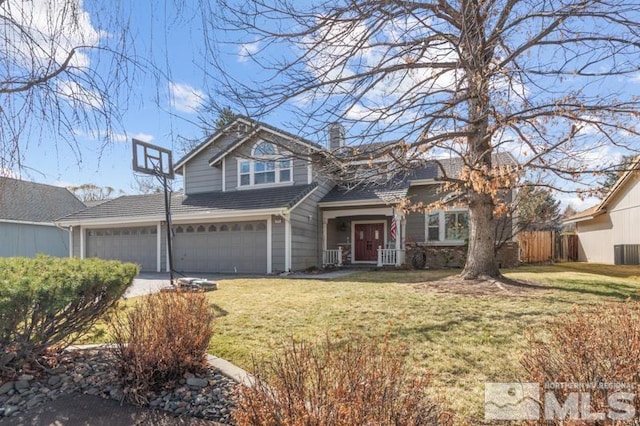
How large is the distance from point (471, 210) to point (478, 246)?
0.94 metres

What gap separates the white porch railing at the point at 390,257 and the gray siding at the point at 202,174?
26.6 ft

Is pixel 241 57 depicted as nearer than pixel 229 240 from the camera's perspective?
Yes

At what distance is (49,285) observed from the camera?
348cm

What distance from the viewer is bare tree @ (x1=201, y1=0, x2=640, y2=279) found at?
4.58 m

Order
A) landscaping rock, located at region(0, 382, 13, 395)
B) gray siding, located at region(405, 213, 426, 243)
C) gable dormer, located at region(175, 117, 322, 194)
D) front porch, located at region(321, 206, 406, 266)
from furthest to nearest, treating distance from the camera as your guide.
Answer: gray siding, located at region(405, 213, 426, 243), gable dormer, located at region(175, 117, 322, 194), front porch, located at region(321, 206, 406, 266), landscaping rock, located at region(0, 382, 13, 395)

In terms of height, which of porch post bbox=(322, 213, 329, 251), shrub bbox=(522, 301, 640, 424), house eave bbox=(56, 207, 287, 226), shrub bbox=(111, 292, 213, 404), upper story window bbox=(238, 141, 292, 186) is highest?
upper story window bbox=(238, 141, 292, 186)

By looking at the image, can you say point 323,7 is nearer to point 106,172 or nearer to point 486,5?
point 486,5

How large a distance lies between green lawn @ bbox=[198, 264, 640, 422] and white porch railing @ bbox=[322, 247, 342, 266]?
727cm

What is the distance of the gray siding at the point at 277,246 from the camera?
14469 mm

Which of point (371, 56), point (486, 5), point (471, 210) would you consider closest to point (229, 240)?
point (471, 210)

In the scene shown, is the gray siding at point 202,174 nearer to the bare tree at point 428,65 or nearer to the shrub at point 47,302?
the bare tree at point 428,65

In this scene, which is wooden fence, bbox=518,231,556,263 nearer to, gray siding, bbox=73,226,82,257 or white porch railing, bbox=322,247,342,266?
white porch railing, bbox=322,247,342,266

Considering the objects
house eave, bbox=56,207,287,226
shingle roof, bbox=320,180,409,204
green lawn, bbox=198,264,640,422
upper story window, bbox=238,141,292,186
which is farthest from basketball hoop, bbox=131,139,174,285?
shingle roof, bbox=320,180,409,204

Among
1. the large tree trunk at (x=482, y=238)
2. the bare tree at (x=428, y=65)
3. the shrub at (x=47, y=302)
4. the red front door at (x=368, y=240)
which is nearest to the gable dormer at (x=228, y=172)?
the red front door at (x=368, y=240)
